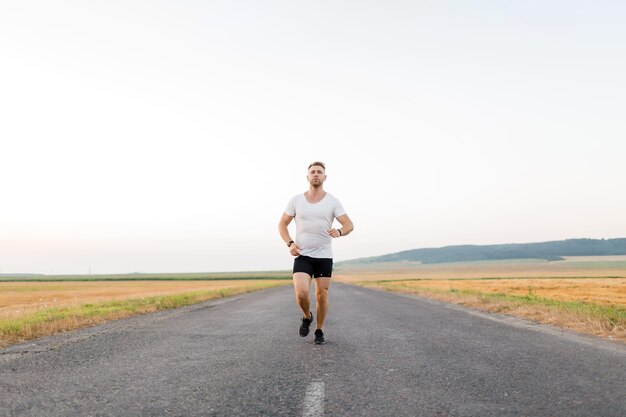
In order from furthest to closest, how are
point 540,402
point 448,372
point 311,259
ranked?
1. point 311,259
2. point 448,372
3. point 540,402

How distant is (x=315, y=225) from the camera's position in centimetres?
681

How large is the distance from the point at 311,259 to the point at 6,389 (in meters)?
3.73

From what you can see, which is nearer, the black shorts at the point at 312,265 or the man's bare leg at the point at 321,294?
the black shorts at the point at 312,265

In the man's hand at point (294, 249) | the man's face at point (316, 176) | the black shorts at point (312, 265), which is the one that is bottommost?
the black shorts at point (312, 265)

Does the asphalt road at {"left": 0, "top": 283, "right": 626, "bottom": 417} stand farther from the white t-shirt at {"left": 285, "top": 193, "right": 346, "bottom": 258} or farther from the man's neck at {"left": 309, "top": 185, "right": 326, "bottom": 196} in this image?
the man's neck at {"left": 309, "top": 185, "right": 326, "bottom": 196}

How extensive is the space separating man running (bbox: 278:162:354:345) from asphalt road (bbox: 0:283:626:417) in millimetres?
1028

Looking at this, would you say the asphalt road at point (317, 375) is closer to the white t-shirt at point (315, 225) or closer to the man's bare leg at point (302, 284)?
the man's bare leg at point (302, 284)

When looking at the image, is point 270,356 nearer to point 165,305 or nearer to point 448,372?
point 448,372

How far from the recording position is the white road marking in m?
3.55

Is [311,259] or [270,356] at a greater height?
[311,259]

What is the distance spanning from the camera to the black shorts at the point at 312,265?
22.4 ft

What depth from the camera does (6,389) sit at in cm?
448

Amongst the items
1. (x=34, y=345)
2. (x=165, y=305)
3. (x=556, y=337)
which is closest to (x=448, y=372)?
(x=556, y=337)

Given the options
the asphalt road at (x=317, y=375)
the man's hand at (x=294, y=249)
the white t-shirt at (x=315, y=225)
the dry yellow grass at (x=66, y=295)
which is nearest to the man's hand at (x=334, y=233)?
the white t-shirt at (x=315, y=225)
